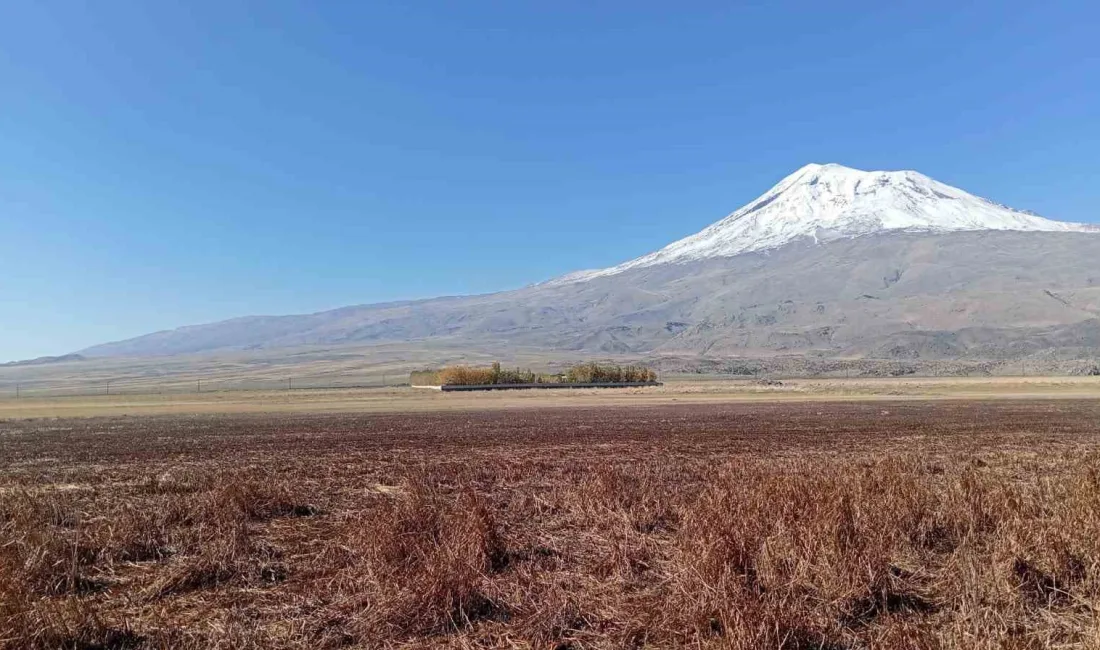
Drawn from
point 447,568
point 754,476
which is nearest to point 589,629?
point 447,568

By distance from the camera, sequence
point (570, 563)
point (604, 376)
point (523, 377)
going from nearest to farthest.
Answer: point (570, 563)
point (523, 377)
point (604, 376)

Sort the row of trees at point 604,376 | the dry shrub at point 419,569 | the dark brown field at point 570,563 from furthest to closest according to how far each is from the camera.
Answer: the row of trees at point 604,376, the dry shrub at point 419,569, the dark brown field at point 570,563

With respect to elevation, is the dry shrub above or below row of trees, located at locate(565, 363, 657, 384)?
above

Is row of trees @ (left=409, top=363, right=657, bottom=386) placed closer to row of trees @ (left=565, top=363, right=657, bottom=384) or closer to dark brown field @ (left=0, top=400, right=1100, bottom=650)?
row of trees @ (left=565, top=363, right=657, bottom=384)

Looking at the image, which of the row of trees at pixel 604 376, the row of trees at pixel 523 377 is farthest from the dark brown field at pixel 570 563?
the row of trees at pixel 604 376

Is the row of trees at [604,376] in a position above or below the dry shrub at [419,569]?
below

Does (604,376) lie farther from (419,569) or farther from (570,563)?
(419,569)

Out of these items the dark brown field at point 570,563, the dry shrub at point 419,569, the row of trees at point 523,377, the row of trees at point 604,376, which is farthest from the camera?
the row of trees at point 604,376

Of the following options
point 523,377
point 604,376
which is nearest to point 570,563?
point 523,377

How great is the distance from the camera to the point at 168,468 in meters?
19.4

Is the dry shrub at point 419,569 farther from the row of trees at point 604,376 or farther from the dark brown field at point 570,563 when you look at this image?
the row of trees at point 604,376

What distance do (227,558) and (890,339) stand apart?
209 m

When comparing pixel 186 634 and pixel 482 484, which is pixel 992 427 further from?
pixel 186 634

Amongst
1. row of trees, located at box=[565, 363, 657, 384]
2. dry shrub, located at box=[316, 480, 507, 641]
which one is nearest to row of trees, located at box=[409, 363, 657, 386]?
row of trees, located at box=[565, 363, 657, 384]
